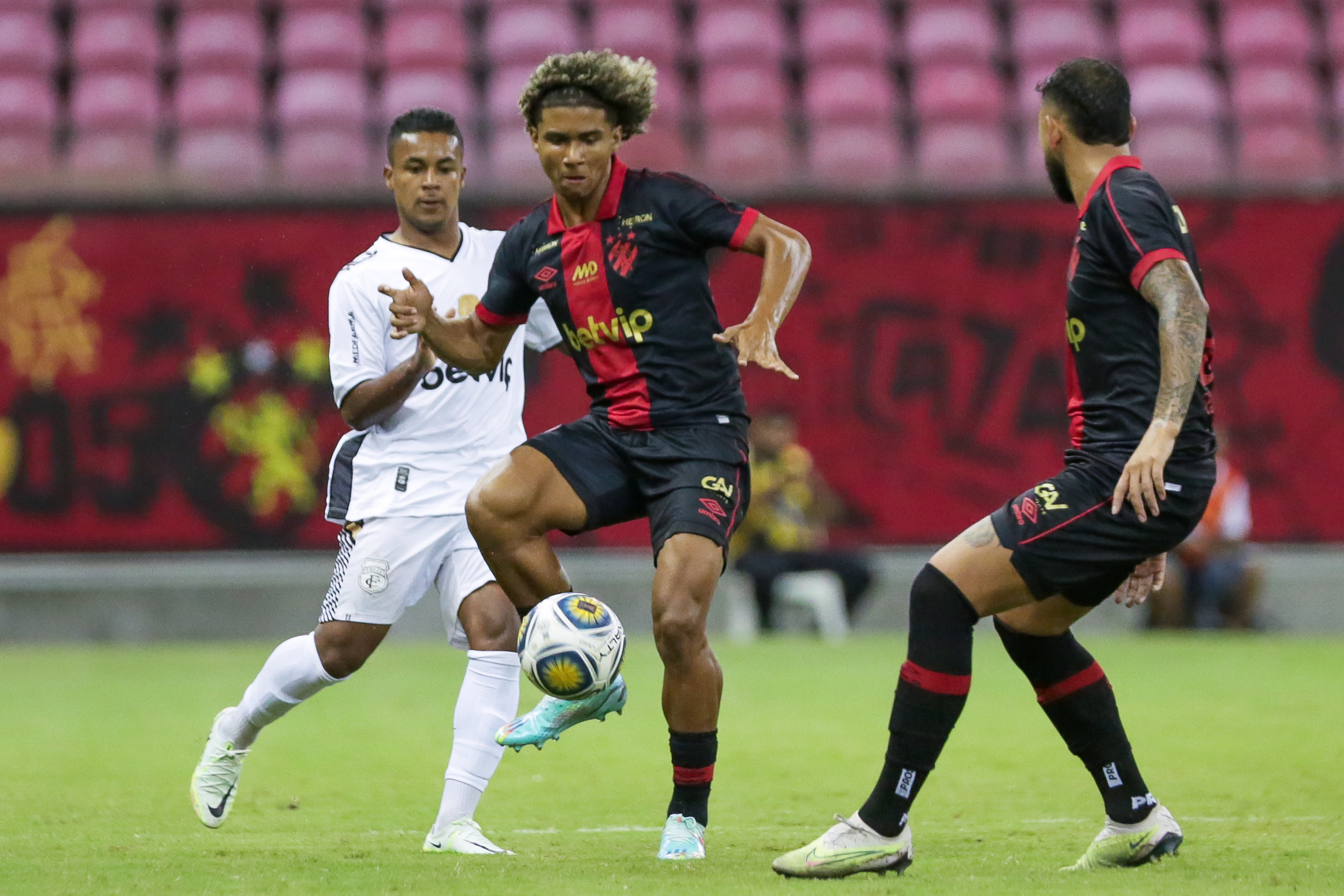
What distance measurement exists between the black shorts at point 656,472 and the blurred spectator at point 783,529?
806 cm

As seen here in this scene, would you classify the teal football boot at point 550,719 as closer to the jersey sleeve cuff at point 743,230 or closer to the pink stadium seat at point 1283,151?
the jersey sleeve cuff at point 743,230

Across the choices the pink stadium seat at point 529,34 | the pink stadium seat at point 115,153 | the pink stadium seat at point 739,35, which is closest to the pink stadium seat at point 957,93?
the pink stadium seat at point 739,35

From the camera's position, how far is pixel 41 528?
46.1 feet

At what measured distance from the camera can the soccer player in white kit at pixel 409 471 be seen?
599 cm

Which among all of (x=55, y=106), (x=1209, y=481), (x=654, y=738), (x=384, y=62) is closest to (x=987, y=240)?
(x=384, y=62)

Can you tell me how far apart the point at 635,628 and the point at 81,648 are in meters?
4.09

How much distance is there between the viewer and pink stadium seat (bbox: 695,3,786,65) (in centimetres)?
1562

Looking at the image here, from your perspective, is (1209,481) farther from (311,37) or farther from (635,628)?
(311,37)

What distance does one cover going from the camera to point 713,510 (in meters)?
5.41

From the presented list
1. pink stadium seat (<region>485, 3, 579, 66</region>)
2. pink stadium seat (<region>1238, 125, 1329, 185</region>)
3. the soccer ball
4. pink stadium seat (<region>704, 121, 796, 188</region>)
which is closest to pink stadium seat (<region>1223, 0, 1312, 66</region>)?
pink stadium seat (<region>1238, 125, 1329, 185</region>)

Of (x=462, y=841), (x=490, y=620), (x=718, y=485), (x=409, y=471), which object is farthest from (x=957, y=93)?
(x=462, y=841)

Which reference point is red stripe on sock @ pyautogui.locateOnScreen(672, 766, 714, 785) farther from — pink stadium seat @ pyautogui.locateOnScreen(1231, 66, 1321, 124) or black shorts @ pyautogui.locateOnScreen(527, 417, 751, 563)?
pink stadium seat @ pyautogui.locateOnScreen(1231, 66, 1321, 124)

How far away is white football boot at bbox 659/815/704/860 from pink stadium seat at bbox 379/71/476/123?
10414mm

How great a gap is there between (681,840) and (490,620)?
1058 mm
